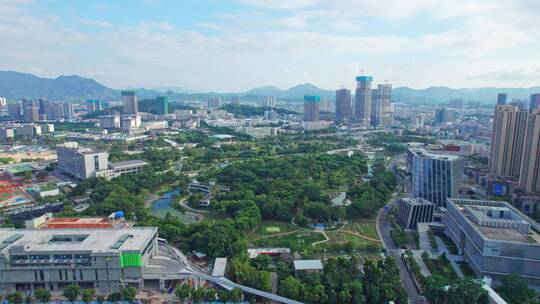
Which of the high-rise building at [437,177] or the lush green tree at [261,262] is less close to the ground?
the high-rise building at [437,177]

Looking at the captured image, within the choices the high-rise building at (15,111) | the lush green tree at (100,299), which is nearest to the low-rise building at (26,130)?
the high-rise building at (15,111)

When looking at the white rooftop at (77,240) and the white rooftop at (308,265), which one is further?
the white rooftop at (308,265)

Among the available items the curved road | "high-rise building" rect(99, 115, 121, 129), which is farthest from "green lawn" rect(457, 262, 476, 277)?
"high-rise building" rect(99, 115, 121, 129)

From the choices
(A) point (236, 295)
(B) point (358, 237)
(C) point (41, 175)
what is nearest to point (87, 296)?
(A) point (236, 295)

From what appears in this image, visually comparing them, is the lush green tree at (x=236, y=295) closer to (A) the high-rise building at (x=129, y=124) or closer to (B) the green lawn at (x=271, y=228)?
(B) the green lawn at (x=271, y=228)

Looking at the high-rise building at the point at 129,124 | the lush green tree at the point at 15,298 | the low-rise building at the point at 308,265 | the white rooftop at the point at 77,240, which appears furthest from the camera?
the high-rise building at the point at 129,124

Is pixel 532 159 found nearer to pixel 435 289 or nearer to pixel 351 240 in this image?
pixel 351 240
